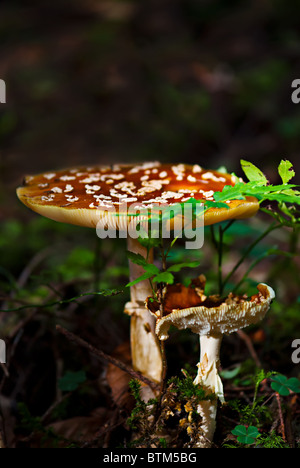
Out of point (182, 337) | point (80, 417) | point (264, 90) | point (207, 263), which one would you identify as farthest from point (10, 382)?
point (264, 90)

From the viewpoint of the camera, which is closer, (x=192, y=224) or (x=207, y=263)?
(x=192, y=224)

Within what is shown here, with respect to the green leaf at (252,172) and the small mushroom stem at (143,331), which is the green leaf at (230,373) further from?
the green leaf at (252,172)

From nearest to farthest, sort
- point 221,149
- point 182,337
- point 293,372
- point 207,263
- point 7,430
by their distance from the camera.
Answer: point 7,430 → point 293,372 → point 182,337 → point 207,263 → point 221,149

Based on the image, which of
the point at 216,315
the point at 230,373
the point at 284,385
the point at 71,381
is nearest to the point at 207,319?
the point at 216,315

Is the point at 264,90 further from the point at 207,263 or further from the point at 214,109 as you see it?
the point at 207,263

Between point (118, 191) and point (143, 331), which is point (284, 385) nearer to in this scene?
point (143, 331)

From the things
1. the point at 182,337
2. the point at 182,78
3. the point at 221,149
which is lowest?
the point at 182,337
